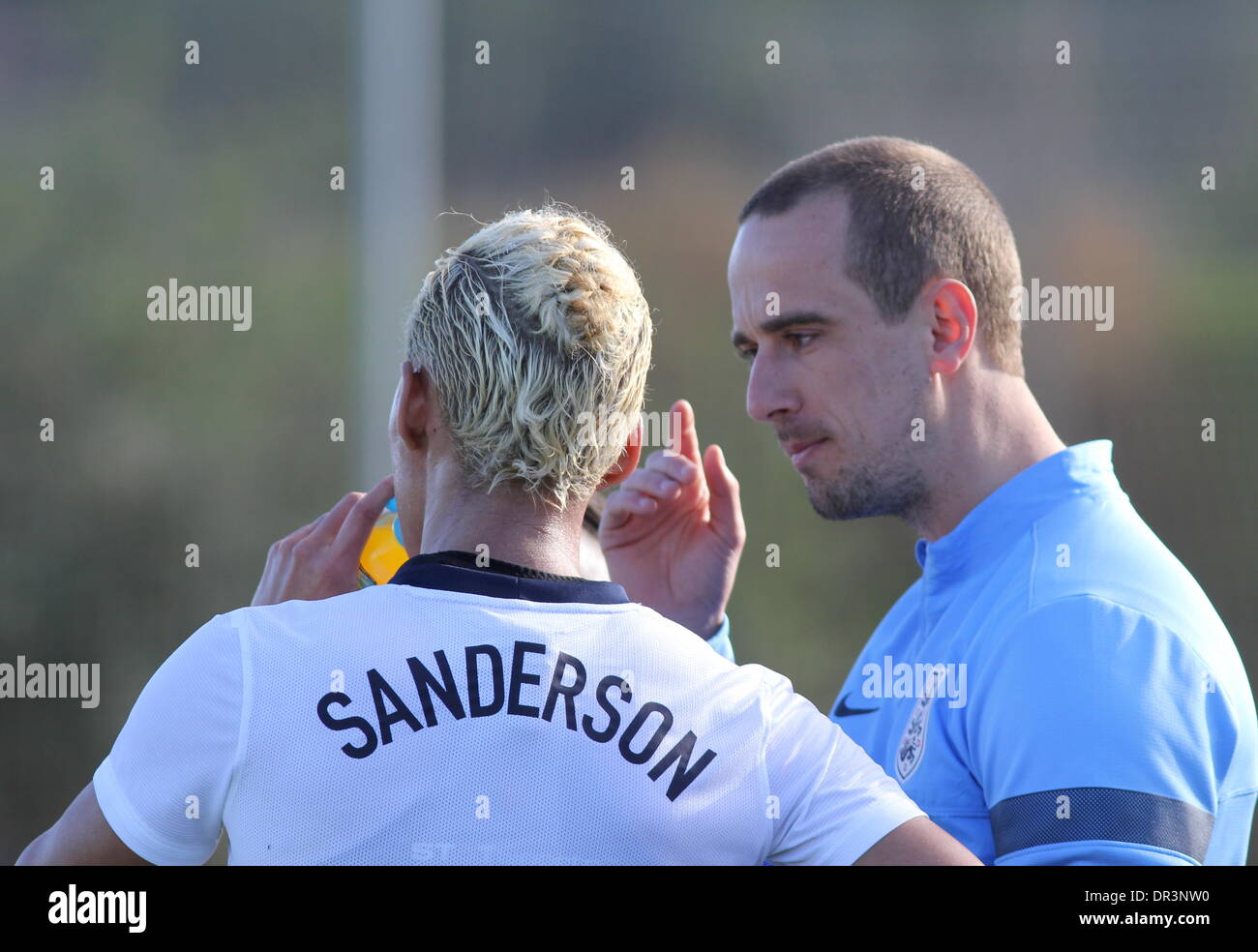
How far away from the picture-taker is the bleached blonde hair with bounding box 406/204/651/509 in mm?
1523

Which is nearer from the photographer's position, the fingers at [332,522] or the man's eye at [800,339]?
the fingers at [332,522]

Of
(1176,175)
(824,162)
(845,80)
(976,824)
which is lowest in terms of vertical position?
(976,824)

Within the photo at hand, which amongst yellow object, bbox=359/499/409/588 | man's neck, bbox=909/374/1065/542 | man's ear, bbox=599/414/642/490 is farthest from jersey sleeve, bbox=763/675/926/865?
man's neck, bbox=909/374/1065/542

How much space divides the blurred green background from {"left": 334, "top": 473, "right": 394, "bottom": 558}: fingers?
4.25 meters

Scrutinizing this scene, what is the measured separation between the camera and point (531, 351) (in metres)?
1.53

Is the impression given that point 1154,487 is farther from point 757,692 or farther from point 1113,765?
point 757,692

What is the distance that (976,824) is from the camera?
198 centimetres

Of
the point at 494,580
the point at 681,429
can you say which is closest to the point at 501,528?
the point at 494,580

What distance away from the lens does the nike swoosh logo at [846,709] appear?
2.51 meters

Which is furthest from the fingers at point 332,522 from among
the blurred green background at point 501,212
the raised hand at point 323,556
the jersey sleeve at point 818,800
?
the blurred green background at point 501,212

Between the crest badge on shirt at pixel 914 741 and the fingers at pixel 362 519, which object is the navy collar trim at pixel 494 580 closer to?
the fingers at pixel 362 519

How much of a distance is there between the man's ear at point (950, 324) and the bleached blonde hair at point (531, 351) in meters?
1.09
